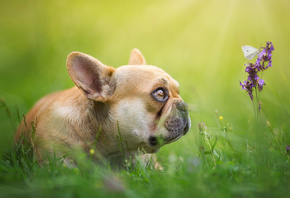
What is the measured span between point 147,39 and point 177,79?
8.78 feet

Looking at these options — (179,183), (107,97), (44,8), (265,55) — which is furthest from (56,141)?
(44,8)

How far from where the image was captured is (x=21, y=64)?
707 centimetres

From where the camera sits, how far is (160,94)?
311cm

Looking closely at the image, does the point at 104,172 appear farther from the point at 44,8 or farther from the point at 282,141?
the point at 44,8

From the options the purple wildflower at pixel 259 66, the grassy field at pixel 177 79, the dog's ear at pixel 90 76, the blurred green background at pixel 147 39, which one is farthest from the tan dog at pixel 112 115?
the blurred green background at pixel 147 39

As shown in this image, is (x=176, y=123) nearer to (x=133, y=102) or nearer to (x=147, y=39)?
(x=133, y=102)

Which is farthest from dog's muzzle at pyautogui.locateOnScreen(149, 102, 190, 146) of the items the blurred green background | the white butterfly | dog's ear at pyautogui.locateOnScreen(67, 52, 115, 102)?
the blurred green background

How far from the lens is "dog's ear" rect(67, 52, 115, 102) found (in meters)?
2.96

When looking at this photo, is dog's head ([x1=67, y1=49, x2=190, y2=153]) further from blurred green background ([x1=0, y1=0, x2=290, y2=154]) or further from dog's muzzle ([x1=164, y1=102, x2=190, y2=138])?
blurred green background ([x1=0, y1=0, x2=290, y2=154])

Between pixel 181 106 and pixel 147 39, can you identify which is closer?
pixel 181 106

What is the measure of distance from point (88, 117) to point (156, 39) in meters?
6.20

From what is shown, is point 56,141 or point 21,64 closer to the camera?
point 56,141

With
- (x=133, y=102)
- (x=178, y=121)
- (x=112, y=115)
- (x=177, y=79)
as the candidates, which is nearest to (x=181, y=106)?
(x=178, y=121)

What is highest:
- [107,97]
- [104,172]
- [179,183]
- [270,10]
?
[270,10]
